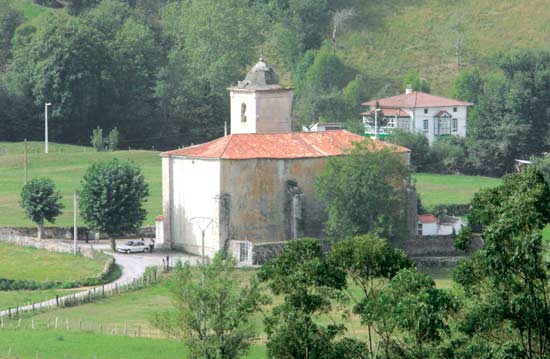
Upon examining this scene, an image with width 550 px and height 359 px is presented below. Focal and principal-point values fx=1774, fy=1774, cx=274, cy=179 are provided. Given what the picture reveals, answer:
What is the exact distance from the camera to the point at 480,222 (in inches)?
1721

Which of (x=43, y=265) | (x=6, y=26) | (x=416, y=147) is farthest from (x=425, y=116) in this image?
(x=43, y=265)

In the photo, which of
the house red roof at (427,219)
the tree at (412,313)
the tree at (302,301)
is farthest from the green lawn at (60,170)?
the tree at (412,313)

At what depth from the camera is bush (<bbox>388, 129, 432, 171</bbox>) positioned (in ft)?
349

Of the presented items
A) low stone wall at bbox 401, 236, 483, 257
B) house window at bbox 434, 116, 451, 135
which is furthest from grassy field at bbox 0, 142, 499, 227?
house window at bbox 434, 116, 451, 135

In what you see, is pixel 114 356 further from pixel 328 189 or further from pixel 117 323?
pixel 328 189

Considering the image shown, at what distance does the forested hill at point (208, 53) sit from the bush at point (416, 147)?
207 inches

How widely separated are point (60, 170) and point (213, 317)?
4967 centimetres

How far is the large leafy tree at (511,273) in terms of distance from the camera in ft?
133

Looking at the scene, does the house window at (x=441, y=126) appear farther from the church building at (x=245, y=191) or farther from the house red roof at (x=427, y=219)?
the church building at (x=245, y=191)

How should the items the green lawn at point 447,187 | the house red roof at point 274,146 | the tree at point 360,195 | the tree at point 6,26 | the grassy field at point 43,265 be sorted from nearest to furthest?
the grassy field at point 43,265, the tree at point 360,195, the house red roof at point 274,146, the green lawn at point 447,187, the tree at point 6,26

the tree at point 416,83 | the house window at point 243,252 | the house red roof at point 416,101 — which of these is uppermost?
the tree at point 416,83

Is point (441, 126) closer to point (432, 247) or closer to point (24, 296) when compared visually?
point (432, 247)

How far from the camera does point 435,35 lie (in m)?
136

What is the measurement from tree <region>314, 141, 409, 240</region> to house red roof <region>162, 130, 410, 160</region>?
1.41 meters
